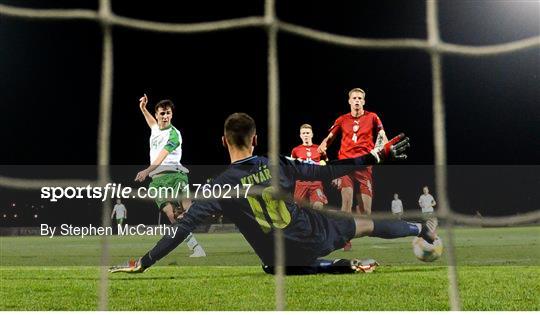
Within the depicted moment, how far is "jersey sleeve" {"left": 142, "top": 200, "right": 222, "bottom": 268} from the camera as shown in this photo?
103cm

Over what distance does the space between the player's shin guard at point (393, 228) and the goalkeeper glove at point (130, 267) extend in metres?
0.43

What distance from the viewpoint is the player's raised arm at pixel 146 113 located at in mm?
1118

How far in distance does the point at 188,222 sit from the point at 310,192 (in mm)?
197

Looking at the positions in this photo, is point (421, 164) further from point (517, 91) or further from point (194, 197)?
point (194, 197)

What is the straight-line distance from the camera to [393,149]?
3.61 ft

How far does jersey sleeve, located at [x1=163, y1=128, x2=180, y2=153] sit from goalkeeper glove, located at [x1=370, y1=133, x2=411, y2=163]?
32 cm

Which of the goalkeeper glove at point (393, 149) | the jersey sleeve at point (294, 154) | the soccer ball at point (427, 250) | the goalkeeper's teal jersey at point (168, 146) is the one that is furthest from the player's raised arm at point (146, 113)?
the soccer ball at point (427, 250)

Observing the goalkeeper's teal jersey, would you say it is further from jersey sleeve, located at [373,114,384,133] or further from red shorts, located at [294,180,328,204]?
jersey sleeve, located at [373,114,384,133]

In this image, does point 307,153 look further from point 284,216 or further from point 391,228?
point 391,228

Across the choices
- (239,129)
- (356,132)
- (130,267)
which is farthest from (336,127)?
(130,267)

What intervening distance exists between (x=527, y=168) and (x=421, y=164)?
478 millimetres

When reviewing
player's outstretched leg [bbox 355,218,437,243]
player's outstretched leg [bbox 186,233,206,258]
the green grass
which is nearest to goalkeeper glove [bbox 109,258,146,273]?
the green grass

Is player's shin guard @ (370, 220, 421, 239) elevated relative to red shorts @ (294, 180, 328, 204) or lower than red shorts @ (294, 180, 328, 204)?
lower

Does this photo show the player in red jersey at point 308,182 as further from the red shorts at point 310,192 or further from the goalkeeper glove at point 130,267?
the goalkeeper glove at point 130,267
